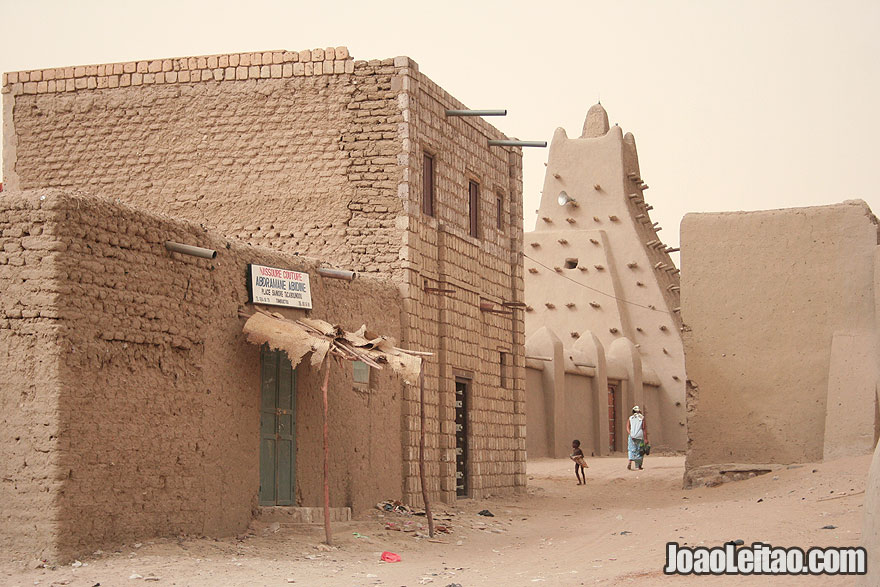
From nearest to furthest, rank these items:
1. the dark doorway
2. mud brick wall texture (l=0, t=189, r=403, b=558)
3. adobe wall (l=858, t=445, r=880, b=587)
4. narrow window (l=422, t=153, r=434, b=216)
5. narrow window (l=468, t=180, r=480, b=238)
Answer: adobe wall (l=858, t=445, r=880, b=587) → mud brick wall texture (l=0, t=189, r=403, b=558) → narrow window (l=422, t=153, r=434, b=216) → the dark doorway → narrow window (l=468, t=180, r=480, b=238)

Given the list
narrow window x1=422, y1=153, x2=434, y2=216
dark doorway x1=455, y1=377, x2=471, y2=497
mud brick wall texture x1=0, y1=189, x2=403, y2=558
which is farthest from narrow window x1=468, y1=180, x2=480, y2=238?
mud brick wall texture x1=0, y1=189, x2=403, y2=558

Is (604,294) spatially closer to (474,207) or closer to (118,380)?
(474,207)

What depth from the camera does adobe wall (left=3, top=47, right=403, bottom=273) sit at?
14570 mm

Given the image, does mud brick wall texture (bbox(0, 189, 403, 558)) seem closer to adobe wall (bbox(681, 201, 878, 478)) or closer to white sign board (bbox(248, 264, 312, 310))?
white sign board (bbox(248, 264, 312, 310))

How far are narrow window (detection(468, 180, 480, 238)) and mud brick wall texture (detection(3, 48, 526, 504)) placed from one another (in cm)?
105

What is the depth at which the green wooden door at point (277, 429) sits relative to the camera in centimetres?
1126

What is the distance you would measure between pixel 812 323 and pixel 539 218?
19845 mm

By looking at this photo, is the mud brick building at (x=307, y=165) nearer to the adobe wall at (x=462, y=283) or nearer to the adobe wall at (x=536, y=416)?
the adobe wall at (x=462, y=283)

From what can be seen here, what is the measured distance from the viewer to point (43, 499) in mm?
8625

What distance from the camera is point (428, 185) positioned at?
15539mm

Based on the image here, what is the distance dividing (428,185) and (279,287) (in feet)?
14.6

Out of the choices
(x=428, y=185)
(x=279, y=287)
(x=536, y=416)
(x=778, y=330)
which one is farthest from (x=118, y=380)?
(x=536, y=416)

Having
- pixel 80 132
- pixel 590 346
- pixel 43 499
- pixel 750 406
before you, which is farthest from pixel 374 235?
pixel 590 346

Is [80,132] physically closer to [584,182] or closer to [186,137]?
[186,137]
